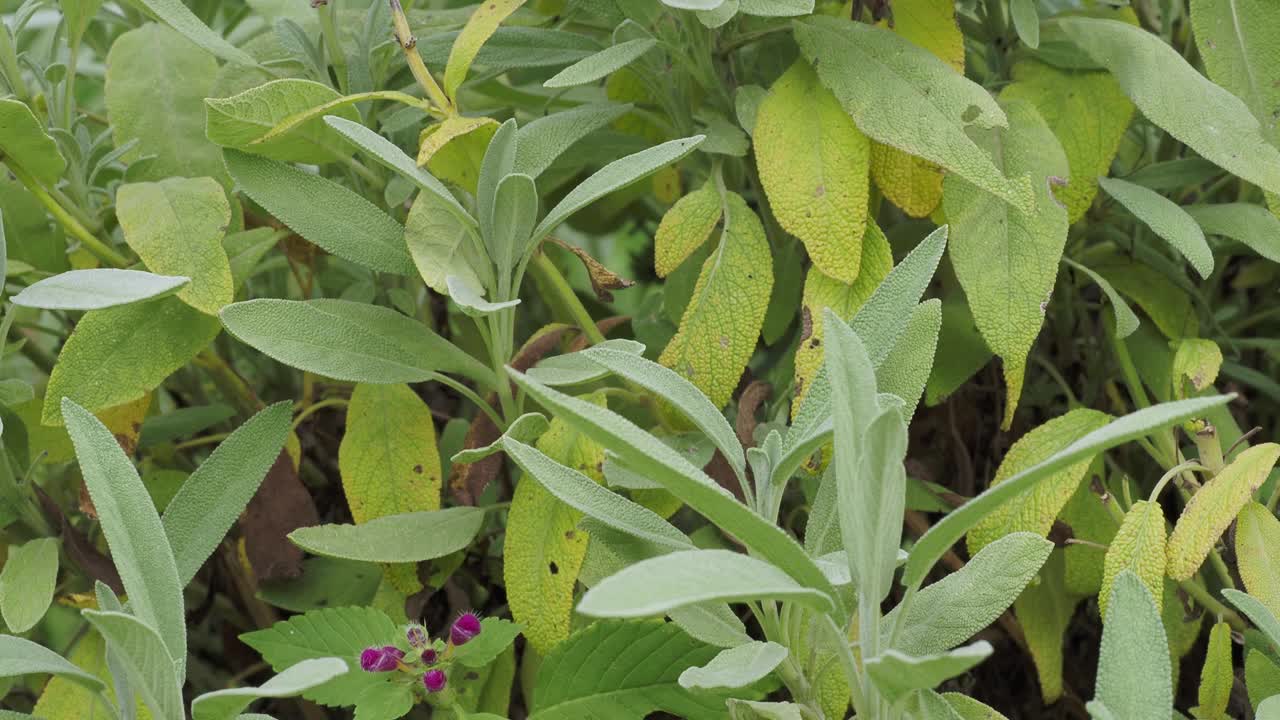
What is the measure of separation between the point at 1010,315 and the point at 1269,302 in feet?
0.95

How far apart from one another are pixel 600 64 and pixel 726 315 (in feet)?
0.41

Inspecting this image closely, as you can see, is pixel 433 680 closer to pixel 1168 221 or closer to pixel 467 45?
pixel 467 45

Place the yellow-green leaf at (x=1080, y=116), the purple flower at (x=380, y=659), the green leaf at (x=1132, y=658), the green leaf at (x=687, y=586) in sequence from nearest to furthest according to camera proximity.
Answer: the green leaf at (x=687, y=586) < the green leaf at (x=1132, y=658) < the purple flower at (x=380, y=659) < the yellow-green leaf at (x=1080, y=116)

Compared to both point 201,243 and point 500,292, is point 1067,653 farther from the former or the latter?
point 201,243

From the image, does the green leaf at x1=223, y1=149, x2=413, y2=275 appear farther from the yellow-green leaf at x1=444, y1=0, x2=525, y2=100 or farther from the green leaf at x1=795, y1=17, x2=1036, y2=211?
the green leaf at x1=795, y1=17, x2=1036, y2=211

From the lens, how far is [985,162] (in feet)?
1.77

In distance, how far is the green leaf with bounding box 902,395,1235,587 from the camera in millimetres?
342

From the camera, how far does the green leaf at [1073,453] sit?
34 cm

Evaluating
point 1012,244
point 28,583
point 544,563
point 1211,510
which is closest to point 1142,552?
point 1211,510

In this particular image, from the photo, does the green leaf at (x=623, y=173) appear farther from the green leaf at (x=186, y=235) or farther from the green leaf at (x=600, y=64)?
the green leaf at (x=186, y=235)

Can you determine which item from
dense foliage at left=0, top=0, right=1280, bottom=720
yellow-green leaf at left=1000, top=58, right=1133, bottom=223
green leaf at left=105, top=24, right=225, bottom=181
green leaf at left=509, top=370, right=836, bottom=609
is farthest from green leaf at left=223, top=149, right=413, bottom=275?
yellow-green leaf at left=1000, top=58, right=1133, bottom=223

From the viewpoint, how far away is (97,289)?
0.49 metres

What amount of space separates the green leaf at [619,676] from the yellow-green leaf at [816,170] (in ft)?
0.58

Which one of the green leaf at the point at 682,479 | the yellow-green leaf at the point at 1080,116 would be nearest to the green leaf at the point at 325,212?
the green leaf at the point at 682,479
